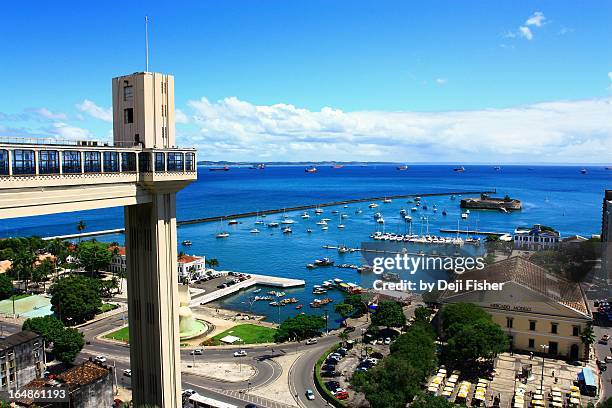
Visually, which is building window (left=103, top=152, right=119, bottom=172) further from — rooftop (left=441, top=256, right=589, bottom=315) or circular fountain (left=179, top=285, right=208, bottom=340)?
rooftop (left=441, top=256, right=589, bottom=315)

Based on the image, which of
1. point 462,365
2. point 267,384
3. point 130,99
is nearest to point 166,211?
point 130,99

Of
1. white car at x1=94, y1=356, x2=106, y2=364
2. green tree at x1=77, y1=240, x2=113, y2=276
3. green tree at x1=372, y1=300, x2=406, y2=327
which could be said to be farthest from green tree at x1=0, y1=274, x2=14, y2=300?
green tree at x1=372, y1=300, x2=406, y2=327

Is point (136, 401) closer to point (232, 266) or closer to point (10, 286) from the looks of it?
point (10, 286)

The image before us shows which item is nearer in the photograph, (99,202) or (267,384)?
(99,202)

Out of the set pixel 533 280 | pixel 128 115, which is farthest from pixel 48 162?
pixel 533 280

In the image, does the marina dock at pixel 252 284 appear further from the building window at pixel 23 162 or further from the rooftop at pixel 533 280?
the building window at pixel 23 162

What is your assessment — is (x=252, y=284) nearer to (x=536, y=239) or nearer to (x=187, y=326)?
(x=187, y=326)

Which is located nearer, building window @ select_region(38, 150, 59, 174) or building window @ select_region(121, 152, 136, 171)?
building window @ select_region(38, 150, 59, 174)
